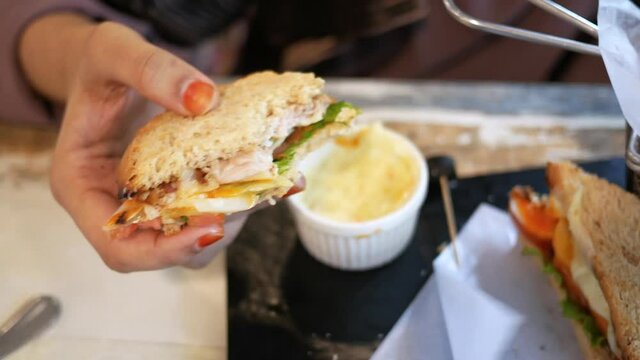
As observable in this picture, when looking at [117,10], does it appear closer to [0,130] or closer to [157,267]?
[0,130]

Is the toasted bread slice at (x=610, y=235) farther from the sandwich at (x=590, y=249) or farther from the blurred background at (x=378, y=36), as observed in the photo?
the blurred background at (x=378, y=36)

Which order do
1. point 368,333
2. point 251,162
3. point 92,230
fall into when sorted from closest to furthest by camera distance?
1. point 251,162
2. point 92,230
3. point 368,333

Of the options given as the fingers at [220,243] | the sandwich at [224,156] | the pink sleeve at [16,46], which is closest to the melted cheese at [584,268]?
the sandwich at [224,156]

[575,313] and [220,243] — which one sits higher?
[220,243]

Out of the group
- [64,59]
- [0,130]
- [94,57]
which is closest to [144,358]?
[94,57]

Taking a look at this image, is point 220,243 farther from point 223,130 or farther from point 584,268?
point 584,268

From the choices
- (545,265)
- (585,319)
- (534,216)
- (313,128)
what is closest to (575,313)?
(585,319)
